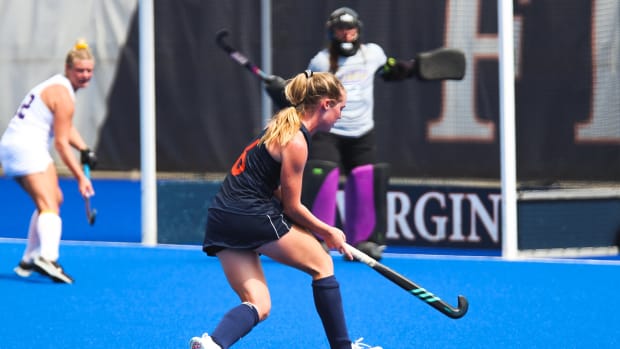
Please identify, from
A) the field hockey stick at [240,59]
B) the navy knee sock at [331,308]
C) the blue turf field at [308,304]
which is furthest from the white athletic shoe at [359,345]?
the field hockey stick at [240,59]

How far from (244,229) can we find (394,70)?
3494 mm

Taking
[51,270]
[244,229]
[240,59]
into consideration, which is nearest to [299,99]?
[244,229]

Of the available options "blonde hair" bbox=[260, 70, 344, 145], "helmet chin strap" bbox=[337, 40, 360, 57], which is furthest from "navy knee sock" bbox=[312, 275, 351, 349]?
"helmet chin strap" bbox=[337, 40, 360, 57]

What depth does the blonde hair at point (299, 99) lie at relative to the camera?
14.5 feet

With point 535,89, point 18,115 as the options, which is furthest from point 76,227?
point 535,89

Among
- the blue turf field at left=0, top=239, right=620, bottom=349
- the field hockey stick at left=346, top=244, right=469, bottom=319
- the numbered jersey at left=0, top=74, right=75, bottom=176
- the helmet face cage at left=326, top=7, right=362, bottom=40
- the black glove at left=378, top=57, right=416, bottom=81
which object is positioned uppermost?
the helmet face cage at left=326, top=7, right=362, bottom=40

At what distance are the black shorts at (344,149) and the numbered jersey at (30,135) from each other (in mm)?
1534

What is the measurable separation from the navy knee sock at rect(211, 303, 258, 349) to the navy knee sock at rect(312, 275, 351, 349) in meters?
0.24

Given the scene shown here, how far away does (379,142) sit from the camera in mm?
10492

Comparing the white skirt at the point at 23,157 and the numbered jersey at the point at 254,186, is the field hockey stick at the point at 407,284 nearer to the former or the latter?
the numbered jersey at the point at 254,186

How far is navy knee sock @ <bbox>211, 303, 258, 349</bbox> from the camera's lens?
4359mm

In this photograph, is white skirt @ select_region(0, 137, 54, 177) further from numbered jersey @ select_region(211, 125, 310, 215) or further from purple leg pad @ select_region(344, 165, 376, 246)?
numbered jersey @ select_region(211, 125, 310, 215)

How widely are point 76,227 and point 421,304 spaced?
4.35 meters

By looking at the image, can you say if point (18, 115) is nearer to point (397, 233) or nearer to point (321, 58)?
point (321, 58)
